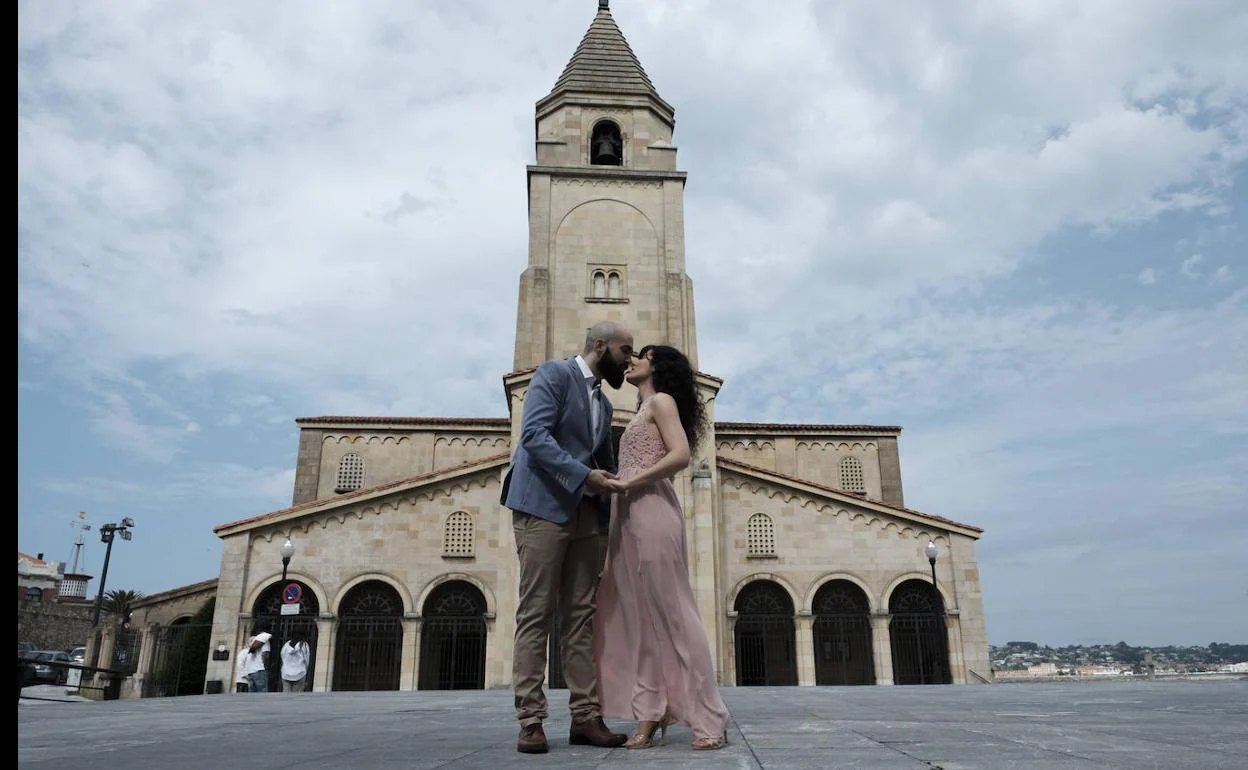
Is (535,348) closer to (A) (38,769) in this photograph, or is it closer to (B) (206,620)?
(B) (206,620)

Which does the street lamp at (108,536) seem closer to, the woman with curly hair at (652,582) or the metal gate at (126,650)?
the metal gate at (126,650)

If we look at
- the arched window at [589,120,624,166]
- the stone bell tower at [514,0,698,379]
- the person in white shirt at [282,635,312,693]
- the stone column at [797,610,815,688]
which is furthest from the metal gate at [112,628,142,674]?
the arched window at [589,120,624,166]

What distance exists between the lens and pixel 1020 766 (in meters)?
3.33

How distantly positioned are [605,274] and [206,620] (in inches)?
641

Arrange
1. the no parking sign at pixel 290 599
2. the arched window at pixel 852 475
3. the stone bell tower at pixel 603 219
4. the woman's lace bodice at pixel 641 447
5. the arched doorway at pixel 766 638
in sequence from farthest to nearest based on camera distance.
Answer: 1. the arched window at pixel 852 475
2. the stone bell tower at pixel 603 219
3. the arched doorway at pixel 766 638
4. the no parking sign at pixel 290 599
5. the woman's lace bodice at pixel 641 447

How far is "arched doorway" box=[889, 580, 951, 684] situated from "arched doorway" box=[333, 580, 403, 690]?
13879 mm

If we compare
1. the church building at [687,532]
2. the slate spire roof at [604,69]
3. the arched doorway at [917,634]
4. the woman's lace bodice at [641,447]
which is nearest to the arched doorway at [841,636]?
the church building at [687,532]

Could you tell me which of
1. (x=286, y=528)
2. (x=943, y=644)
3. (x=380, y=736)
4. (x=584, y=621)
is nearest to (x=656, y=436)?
(x=584, y=621)

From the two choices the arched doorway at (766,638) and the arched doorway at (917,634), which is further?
the arched doorway at (766,638)

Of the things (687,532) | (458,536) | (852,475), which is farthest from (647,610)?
(852,475)

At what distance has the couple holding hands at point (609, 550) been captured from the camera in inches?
182

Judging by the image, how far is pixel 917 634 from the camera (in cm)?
2377

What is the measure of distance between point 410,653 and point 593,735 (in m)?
19.4

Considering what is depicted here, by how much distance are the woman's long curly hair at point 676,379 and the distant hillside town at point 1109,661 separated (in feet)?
66.8
